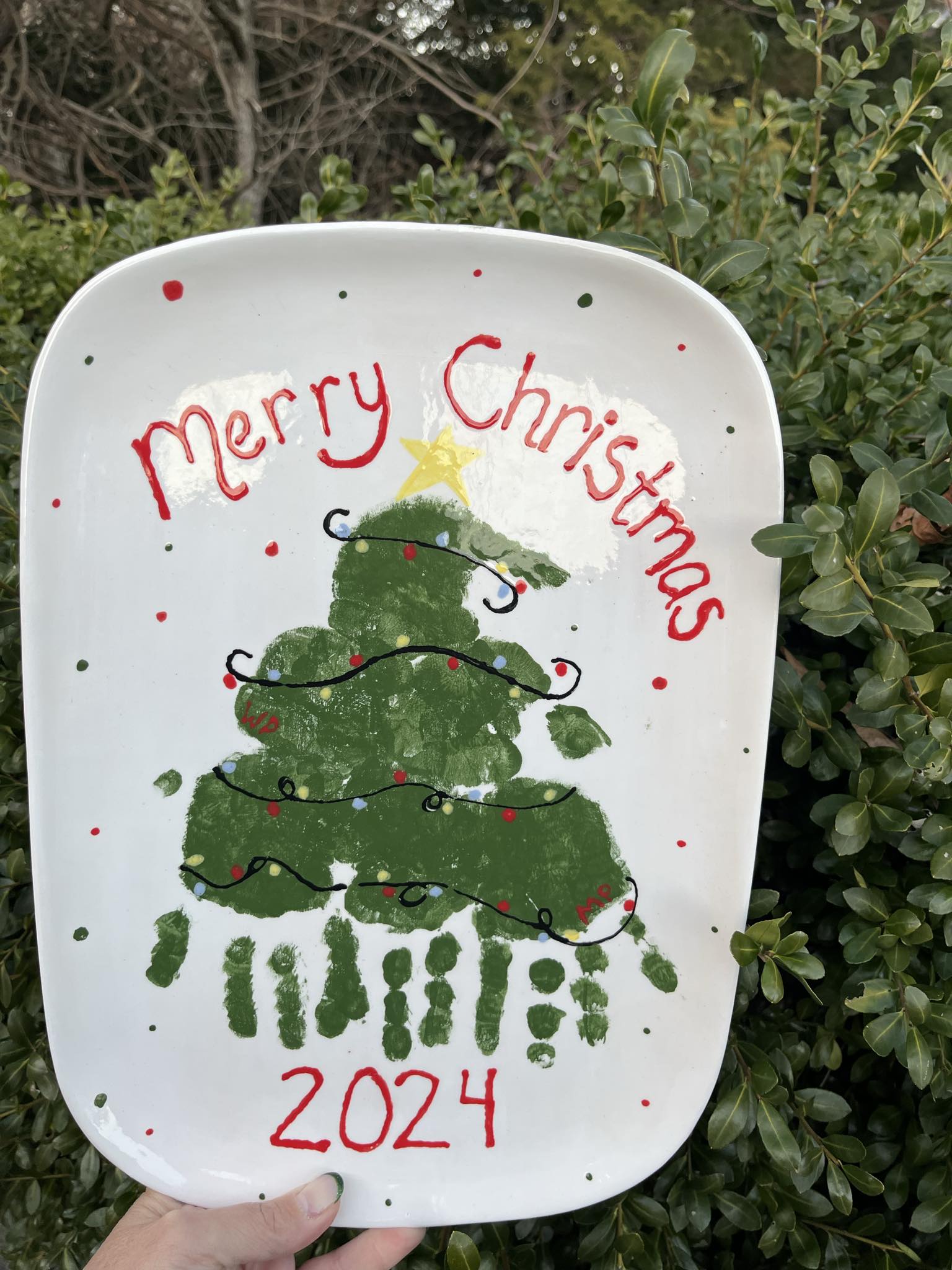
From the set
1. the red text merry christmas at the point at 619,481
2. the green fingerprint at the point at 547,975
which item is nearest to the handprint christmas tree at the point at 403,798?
the green fingerprint at the point at 547,975

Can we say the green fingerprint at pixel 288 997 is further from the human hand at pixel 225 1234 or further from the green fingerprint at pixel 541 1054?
the green fingerprint at pixel 541 1054

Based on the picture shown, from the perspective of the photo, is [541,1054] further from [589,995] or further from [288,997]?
[288,997]

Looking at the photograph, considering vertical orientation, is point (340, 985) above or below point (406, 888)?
below

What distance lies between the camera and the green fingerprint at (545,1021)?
37.2 inches

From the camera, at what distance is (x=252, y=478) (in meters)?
0.95

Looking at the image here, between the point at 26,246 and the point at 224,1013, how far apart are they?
2036 millimetres

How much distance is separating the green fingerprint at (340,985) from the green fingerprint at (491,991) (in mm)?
138

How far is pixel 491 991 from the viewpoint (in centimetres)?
95

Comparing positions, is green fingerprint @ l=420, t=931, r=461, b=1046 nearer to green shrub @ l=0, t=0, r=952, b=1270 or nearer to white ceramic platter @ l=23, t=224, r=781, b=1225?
white ceramic platter @ l=23, t=224, r=781, b=1225

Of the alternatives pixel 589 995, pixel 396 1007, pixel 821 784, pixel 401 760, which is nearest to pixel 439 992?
pixel 396 1007

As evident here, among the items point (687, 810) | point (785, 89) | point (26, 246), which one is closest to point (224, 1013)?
point (687, 810)

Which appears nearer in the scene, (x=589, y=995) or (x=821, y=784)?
(x=589, y=995)

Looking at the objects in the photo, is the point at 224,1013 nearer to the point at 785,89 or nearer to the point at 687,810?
the point at 687,810

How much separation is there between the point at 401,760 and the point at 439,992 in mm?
→ 281
